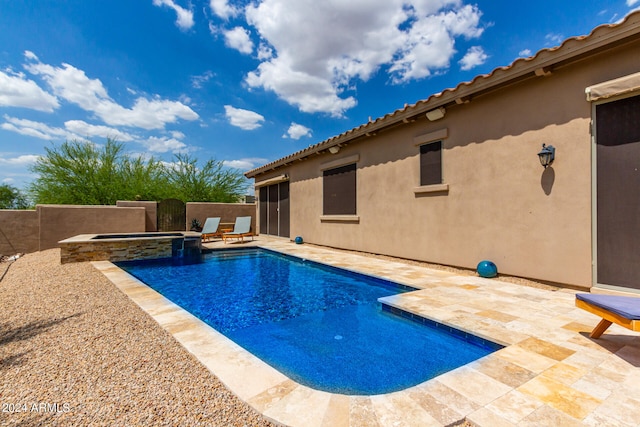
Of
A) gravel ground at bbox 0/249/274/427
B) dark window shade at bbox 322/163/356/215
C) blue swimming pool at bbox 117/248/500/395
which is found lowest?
blue swimming pool at bbox 117/248/500/395

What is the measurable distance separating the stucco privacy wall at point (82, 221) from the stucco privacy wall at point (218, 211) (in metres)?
3.10

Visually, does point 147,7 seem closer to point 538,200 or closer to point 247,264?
point 247,264

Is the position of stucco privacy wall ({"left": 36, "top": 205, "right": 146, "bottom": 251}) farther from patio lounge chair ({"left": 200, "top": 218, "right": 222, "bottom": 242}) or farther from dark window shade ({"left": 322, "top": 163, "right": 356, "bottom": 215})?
dark window shade ({"left": 322, "top": 163, "right": 356, "bottom": 215})

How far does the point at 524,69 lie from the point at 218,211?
16.3m

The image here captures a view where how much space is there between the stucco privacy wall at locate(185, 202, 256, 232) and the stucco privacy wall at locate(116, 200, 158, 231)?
1.87 metres

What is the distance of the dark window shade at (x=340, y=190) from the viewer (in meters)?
10.5

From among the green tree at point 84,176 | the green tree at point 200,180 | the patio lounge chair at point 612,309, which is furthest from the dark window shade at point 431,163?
the green tree at point 200,180

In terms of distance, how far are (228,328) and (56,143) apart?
21.0 m

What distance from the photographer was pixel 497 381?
2.40 metres

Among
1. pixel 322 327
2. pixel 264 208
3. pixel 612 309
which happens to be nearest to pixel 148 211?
pixel 264 208

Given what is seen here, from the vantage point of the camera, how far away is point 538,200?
18.2ft

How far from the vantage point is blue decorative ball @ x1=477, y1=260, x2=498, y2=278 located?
239 inches

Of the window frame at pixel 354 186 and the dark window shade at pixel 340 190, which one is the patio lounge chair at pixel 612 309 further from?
the dark window shade at pixel 340 190

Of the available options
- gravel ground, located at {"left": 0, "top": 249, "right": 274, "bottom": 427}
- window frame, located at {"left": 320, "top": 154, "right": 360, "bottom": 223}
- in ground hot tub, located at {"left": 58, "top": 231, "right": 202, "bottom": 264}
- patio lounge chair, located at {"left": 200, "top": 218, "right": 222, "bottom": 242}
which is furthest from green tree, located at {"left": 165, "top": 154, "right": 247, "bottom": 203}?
gravel ground, located at {"left": 0, "top": 249, "right": 274, "bottom": 427}
